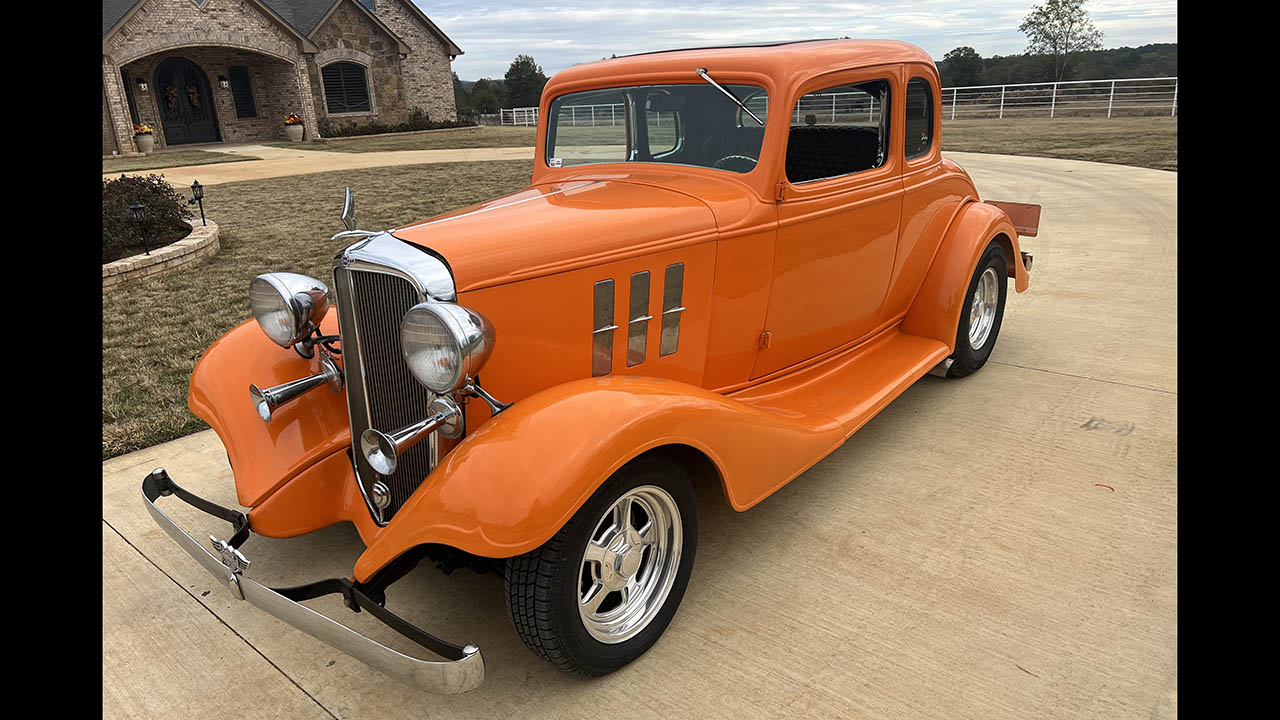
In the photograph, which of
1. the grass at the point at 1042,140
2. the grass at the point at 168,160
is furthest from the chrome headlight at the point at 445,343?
the grass at the point at 168,160

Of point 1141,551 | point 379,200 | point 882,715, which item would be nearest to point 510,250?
point 882,715

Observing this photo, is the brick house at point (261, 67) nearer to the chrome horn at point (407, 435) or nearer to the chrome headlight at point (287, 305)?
the chrome headlight at point (287, 305)

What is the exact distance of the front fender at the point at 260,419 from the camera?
2.61 m

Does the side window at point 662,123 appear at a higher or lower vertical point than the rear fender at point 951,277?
higher

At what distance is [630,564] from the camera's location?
2.40 m

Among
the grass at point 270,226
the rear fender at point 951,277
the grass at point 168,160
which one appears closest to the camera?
the rear fender at point 951,277

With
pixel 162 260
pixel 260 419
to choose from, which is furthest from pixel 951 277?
pixel 162 260

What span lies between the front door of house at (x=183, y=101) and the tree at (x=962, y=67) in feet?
94.2

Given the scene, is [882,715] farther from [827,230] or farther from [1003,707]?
[827,230]

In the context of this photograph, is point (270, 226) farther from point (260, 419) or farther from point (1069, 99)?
point (1069, 99)

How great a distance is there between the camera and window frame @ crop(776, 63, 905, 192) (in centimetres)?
309

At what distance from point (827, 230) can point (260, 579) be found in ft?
8.74

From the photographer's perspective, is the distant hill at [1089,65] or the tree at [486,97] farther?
the tree at [486,97]
